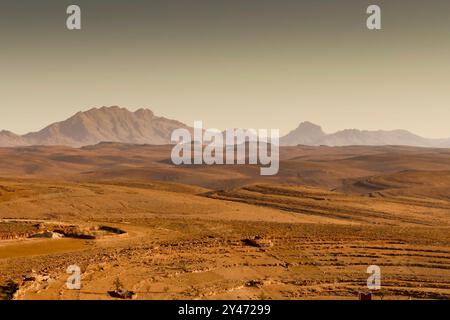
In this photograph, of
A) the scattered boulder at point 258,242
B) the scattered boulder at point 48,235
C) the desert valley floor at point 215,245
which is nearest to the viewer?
the desert valley floor at point 215,245

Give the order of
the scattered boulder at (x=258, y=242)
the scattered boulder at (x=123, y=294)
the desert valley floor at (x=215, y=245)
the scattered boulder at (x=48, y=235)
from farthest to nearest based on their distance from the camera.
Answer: the scattered boulder at (x=48, y=235), the scattered boulder at (x=258, y=242), the desert valley floor at (x=215, y=245), the scattered boulder at (x=123, y=294)

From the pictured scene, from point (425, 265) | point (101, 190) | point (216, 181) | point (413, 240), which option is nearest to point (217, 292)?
point (425, 265)

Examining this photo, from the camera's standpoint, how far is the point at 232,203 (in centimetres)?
7525

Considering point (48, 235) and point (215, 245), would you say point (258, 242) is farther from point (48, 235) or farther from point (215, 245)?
point (48, 235)

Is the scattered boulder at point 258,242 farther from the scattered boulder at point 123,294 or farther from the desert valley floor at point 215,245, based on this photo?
the scattered boulder at point 123,294

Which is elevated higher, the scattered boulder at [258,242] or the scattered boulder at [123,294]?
the scattered boulder at [123,294]

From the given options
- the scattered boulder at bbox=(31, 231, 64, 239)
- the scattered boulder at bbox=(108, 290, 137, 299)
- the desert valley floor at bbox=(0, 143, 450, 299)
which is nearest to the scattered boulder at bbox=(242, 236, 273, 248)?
the desert valley floor at bbox=(0, 143, 450, 299)

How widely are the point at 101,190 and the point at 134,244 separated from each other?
39233 millimetres

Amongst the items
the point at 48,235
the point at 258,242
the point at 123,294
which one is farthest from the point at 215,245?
the point at 123,294

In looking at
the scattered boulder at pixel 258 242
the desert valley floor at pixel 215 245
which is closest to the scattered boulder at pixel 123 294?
the desert valley floor at pixel 215 245

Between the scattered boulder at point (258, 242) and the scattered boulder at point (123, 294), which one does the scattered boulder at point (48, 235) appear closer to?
the scattered boulder at point (258, 242)

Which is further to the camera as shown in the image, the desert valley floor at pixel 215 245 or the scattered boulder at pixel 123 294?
the desert valley floor at pixel 215 245

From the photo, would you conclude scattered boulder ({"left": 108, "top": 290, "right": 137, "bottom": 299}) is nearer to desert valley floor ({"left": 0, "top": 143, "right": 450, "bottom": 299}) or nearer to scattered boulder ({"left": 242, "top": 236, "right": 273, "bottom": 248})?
desert valley floor ({"left": 0, "top": 143, "right": 450, "bottom": 299})

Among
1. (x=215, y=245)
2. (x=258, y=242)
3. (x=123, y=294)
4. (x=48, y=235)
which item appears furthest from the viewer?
(x=48, y=235)
